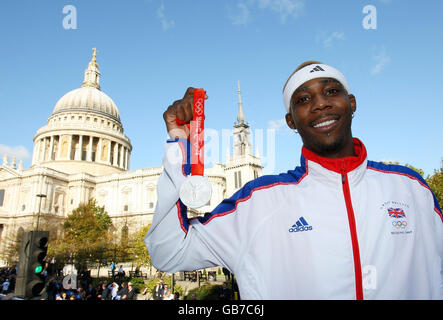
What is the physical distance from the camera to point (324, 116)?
7.13ft

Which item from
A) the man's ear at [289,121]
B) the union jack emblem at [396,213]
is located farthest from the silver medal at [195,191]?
the union jack emblem at [396,213]

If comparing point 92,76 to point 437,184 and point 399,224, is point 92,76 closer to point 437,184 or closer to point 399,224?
point 437,184

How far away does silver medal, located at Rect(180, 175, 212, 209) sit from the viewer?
5.87ft

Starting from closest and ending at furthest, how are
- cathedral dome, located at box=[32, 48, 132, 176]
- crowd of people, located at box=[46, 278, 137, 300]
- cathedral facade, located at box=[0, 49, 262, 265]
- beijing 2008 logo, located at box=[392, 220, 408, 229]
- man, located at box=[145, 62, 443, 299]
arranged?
man, located at box=[145, 62, 443, 299]
beijing 2008 logo, located at box=[392, 220, 408, 229]
crowd of people, located at box=[46, 278, 137, 300]
cathedral facade, located at box=[0, 49, 262, 265]
cathedral dome, located at box=[32, 48, 132, 176]

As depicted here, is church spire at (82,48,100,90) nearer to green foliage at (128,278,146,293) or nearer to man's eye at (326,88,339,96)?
green foliage at (128,278,146,293)

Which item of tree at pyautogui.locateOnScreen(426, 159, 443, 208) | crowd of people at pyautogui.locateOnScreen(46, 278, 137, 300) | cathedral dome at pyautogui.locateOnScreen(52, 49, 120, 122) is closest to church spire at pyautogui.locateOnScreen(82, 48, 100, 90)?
cathedral dome at pyautogui.locateOnScreen(52, 49, 120, 122)

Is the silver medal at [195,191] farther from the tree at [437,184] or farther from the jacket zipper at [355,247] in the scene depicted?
the tree at [437,184]

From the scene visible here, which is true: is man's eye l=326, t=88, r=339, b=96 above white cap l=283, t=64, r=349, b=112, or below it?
below

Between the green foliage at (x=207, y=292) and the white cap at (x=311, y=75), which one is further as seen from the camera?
the green foliage at (x=207, y=292)

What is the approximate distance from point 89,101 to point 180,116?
76.0 metres

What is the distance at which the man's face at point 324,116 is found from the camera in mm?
2182

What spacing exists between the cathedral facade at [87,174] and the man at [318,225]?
1637 inches

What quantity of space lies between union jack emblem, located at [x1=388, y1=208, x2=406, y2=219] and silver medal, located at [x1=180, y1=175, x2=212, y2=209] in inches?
50.9

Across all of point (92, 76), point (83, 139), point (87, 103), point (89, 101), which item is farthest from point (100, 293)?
point (92, 76)
